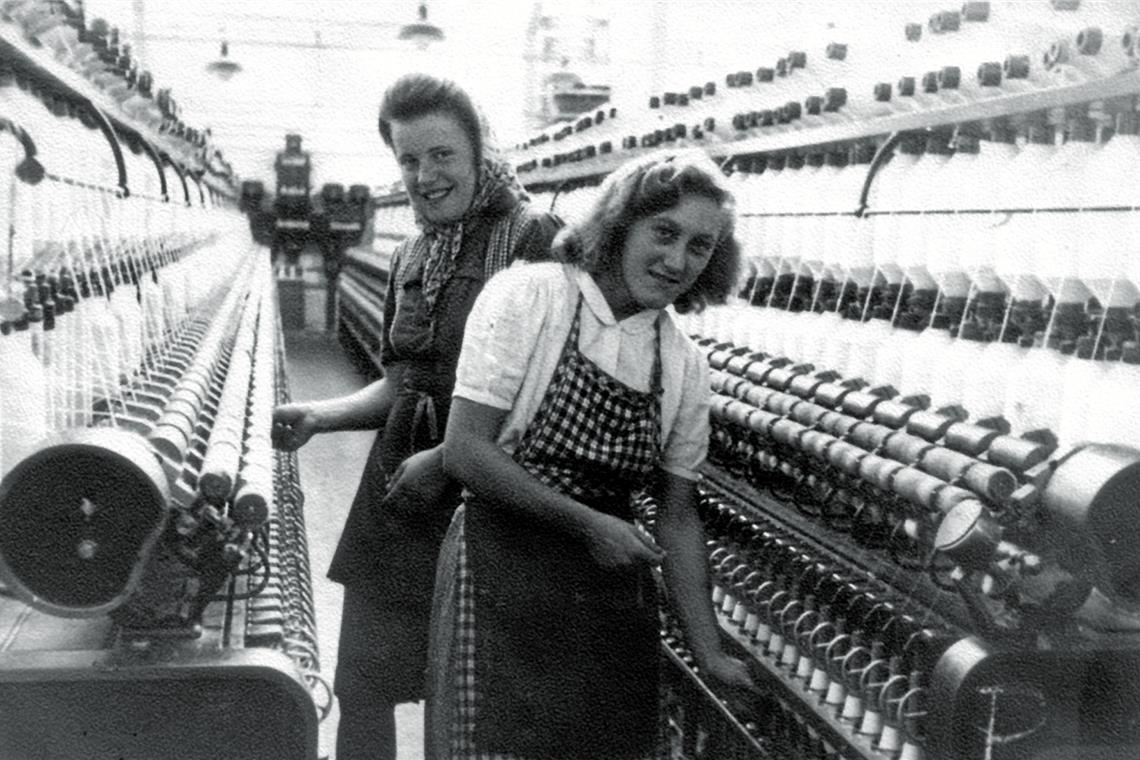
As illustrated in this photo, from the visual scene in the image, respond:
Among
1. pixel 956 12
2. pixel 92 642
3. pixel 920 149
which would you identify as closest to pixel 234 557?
pixel 92 642

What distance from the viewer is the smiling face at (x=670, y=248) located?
6.39ft

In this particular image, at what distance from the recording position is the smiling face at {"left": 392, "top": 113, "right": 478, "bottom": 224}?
239cm

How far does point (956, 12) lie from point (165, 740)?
207cm

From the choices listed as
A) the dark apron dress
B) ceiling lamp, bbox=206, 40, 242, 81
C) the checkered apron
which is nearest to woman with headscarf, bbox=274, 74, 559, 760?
the dark apron dress

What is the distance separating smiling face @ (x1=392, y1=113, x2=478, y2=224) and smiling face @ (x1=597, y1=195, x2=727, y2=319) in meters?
0.53

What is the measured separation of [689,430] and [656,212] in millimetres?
361

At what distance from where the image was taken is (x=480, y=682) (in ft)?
6.70

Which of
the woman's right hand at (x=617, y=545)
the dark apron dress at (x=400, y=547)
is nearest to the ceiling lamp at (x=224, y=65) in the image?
the dark apron dress at (x=400, y=547)

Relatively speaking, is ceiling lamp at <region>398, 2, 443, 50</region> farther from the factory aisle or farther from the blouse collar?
the blouse collar

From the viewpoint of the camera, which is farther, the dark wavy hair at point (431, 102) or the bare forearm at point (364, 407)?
the bare forearm at point (364, 407)

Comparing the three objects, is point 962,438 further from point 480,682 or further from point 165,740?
point 165,740

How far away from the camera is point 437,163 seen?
241cm

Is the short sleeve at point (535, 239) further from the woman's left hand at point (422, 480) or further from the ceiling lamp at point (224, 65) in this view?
the ceiling lamp at point (224, 65)

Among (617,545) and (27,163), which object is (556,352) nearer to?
(617,545)
